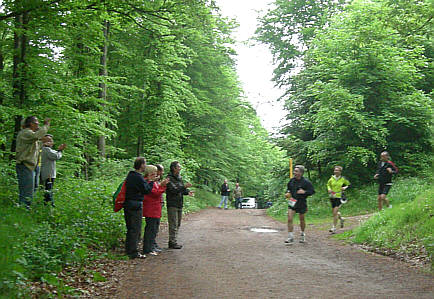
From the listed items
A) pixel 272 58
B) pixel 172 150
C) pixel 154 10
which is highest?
pixel 272 58

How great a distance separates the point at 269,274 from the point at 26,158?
17.8ft

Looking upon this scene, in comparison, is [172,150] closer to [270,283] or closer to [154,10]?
[154,10]

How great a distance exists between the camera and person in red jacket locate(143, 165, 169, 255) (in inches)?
356

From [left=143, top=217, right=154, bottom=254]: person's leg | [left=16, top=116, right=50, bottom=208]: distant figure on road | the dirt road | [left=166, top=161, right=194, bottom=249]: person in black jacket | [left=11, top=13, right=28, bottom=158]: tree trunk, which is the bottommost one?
the dirt road

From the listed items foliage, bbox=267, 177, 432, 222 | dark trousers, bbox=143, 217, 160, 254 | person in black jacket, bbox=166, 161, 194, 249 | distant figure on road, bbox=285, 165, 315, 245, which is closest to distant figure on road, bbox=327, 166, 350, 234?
distant figure on road, bbox=285, 165, 315, 245

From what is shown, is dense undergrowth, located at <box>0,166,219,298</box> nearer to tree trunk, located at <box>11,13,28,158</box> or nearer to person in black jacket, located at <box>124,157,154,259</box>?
person in black jacket, located at <box>124,157,154,259</box>

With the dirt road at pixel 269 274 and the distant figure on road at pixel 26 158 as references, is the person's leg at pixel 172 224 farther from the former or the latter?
the distant figure on road at pixel 26 158

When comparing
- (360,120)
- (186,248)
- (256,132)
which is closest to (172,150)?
(360,120)

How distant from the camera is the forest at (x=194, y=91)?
10320mm

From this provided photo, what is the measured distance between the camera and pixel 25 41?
12203mm

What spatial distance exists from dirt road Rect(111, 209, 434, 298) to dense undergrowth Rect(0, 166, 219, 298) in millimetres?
943

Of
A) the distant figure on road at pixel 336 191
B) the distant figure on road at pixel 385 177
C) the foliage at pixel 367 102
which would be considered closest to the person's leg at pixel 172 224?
the distant figure on road at pixel 336 191

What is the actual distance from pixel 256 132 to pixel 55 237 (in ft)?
137

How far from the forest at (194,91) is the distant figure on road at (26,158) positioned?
49cm
